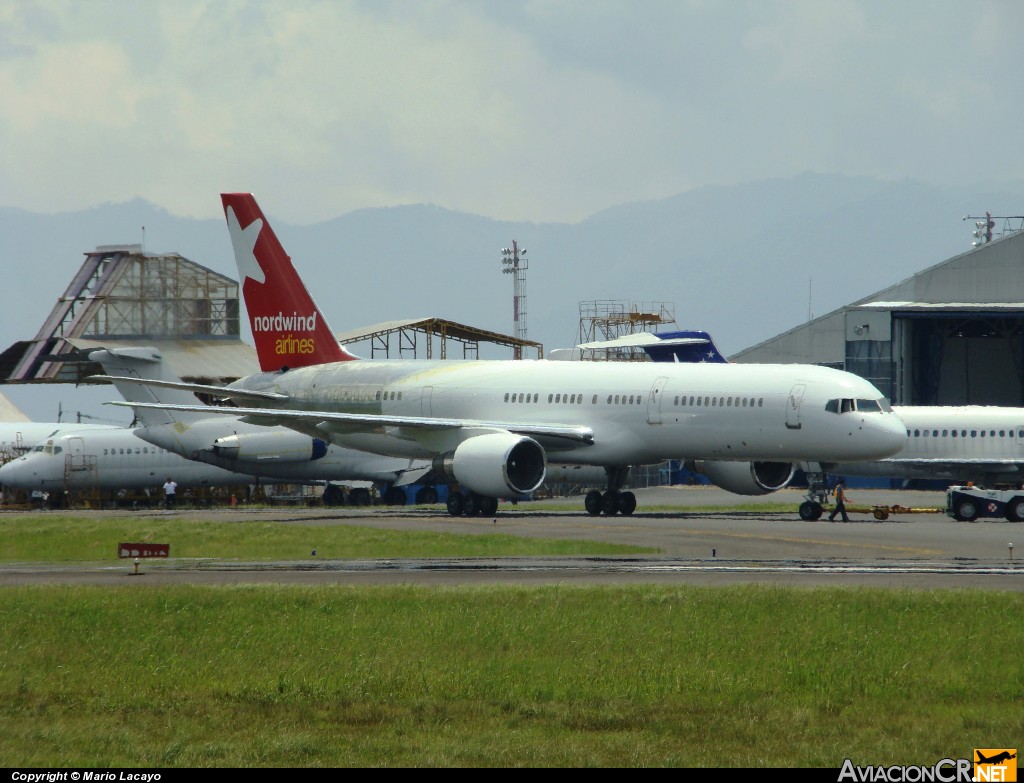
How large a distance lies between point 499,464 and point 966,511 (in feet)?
49.2

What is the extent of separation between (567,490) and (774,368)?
4306 centimetres

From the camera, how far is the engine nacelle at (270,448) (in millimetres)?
66250

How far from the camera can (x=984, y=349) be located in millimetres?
96250

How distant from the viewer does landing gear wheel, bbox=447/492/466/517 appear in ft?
163

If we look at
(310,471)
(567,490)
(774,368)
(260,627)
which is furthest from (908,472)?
(260,627)

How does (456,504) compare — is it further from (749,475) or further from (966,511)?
(966,511)

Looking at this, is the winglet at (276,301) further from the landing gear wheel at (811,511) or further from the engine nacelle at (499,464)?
the landing gear wheel at (811,511)

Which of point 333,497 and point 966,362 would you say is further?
point 966,362

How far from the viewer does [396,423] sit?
1955 inches

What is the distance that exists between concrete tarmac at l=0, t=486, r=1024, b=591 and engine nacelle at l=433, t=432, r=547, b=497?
1.88 meters

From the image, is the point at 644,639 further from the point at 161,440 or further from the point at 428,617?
the point at 161,440

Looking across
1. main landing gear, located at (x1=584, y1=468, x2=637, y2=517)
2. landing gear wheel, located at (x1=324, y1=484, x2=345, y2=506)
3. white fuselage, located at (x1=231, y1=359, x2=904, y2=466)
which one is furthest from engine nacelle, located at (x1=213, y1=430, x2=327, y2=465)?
main landing gear, located at (x1=584, y1=468, x2=637, y2=517)

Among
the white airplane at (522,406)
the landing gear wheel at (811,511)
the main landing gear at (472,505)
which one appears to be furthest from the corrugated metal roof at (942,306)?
the main landing gear at (472,505)

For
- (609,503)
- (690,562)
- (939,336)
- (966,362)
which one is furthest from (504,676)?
(966,362)
